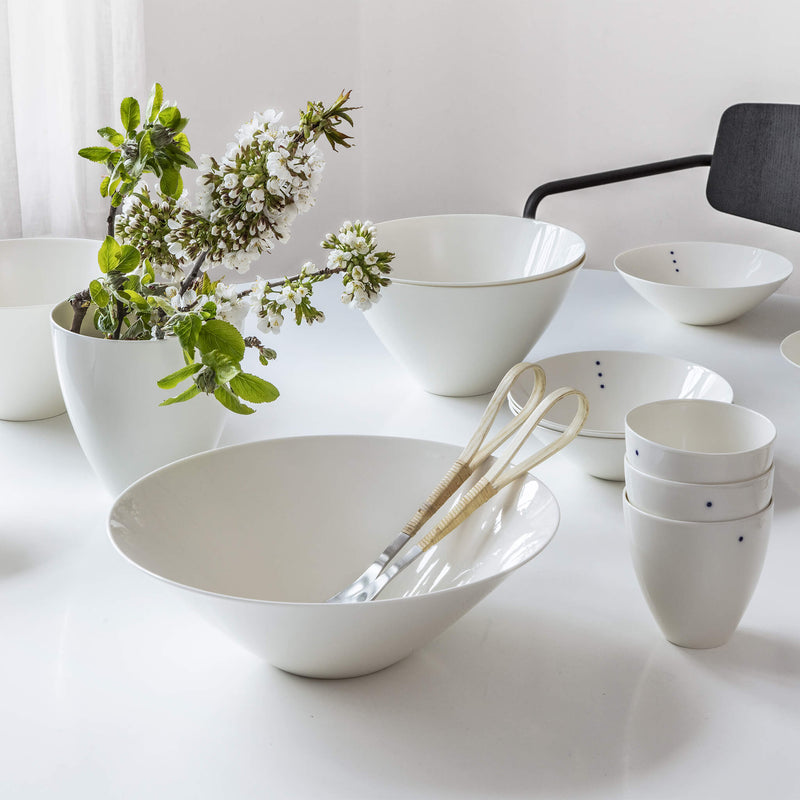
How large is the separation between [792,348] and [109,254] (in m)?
0.76

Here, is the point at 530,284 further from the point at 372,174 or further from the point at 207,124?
the point at 372,174

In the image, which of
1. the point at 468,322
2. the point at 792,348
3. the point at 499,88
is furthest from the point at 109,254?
the point at 499,88

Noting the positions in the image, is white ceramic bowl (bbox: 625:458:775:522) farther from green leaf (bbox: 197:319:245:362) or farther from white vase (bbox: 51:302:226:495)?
white vase (bbox: 51:302:226:495)

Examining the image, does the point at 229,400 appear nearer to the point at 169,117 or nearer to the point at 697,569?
the point at 169,117

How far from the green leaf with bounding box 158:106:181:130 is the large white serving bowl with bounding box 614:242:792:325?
2.37 feet

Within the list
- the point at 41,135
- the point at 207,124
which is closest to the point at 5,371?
the point at 41,135

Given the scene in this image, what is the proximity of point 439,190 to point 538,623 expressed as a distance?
94.4 inches

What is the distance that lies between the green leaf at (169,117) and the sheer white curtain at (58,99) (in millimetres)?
1471

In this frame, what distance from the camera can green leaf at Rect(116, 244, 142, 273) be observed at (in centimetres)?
75

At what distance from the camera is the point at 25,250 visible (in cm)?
117

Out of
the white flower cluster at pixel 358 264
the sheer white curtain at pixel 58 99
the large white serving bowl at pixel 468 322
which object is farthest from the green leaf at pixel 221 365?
the sheer white curtain at pixel 58 99

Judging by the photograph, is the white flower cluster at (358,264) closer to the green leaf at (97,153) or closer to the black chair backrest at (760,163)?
the green leaf at (97,153)

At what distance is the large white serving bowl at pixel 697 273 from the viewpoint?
125 cm

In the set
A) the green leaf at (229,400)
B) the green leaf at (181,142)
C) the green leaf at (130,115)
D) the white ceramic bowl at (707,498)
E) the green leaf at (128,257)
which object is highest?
the green leaf at (130,115)
